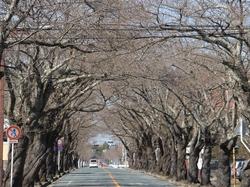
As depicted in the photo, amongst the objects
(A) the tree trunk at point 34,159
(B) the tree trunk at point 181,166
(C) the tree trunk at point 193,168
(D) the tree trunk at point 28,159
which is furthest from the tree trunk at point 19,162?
(B) the tree trunk at point 181,166

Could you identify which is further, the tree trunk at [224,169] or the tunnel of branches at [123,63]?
the tree trunk at [224,169]

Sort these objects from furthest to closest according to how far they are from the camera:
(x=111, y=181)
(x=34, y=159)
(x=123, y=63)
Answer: (x=111, y=181) → (x=34, y=159) → (x=123, y=63)

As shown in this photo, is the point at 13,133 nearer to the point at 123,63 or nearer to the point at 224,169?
the point at 123,63

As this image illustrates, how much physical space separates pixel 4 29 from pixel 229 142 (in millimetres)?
18922

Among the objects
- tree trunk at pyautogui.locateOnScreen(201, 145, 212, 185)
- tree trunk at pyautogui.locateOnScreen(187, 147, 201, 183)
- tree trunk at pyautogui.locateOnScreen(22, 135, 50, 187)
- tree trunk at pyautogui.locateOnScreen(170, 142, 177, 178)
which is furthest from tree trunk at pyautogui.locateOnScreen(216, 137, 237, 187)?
tree trunk at pyautogui.locateOnScreen(170, 142, 177, 178)

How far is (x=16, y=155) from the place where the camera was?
27.6 meters

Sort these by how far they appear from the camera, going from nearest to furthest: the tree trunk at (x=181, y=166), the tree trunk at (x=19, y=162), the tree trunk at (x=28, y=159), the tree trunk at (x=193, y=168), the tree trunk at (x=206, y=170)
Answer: the tree trunk at (x=19, y=162)
the tree trunk at (x=28, y=159)
the tree trunk at (x=206, y=170)
the tree trunk at (x=193, y=168)
the tree trunk at (x=181, y=166)

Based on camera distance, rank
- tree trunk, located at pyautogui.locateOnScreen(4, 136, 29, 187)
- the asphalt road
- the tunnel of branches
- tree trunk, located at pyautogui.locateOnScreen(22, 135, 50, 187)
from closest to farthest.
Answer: the tunnel of branches → tree trunk, located at pyautogui.locateOnScreen(4, 136, 29, 187) → tree trunk, located at pyautogui.locateOnScreen(22, 135, 50, 187) → the asphalt road

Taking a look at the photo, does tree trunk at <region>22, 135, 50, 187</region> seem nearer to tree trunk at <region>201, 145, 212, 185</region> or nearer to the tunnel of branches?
the tunnel of branches

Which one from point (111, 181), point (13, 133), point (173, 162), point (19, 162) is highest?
point (173, 162)

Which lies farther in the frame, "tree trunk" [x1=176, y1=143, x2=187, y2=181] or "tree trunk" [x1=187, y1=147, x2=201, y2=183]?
"tree trunk" [x1=176, y1=143, x2=187, y2=181]

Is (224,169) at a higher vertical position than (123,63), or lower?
lower

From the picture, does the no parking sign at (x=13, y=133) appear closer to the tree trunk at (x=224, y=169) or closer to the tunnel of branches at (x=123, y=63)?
the tunnel of branches at (x=123, y=63)

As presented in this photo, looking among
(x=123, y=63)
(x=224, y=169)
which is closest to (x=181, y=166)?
(x=224, y=169)
